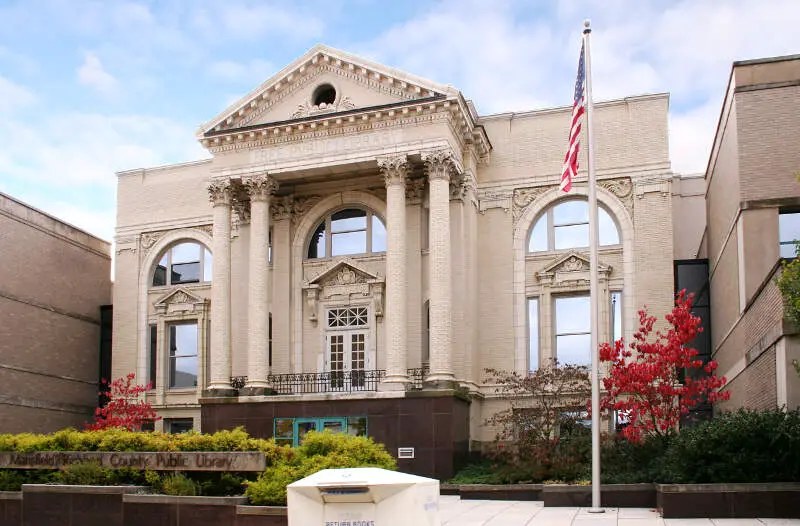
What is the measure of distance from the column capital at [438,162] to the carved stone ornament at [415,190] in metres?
2.43

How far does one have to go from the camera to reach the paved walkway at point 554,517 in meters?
17.4

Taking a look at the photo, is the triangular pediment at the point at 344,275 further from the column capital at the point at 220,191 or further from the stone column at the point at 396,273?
the column capital at the point at 220,191

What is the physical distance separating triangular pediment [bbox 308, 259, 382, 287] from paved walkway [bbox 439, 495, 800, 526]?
12410 millimetres

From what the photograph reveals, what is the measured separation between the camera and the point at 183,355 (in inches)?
1515

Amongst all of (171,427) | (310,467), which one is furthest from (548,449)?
(171,427)

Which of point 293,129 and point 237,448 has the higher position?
point 293,129

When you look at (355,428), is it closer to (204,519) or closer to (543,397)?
(543,397)

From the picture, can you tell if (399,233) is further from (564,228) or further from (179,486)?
(179,486)

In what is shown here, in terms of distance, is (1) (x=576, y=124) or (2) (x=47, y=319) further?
(2) (x=47, y=319)

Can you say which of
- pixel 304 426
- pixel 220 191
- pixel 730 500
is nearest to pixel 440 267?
pixel 304 426

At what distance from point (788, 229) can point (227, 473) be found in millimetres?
15357

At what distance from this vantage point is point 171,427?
3834 centimetres

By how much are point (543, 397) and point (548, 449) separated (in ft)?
7.65

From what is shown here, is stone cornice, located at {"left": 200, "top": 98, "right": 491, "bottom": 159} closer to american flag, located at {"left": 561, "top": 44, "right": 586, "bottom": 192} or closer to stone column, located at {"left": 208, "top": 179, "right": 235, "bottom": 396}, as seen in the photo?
stone column, located at {"left": 208, "top": 179, "right": 235, "bottom": 396}
